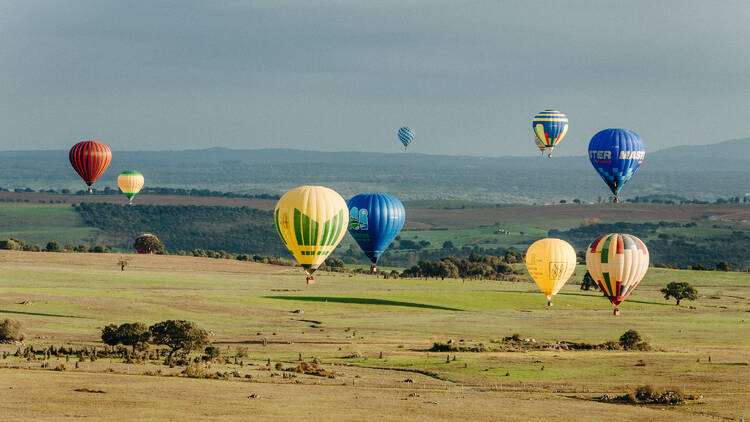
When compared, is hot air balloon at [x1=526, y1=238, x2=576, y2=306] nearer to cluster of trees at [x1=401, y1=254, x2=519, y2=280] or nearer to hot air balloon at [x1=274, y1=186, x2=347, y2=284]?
hot air balloon at [x1=274, y1=186, x2=347, y2=284]

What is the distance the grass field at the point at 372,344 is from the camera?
146 feet

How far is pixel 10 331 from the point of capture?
→ 60.4 m

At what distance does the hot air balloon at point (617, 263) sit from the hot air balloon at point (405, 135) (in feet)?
322

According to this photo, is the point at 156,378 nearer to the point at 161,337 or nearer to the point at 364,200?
the point at 161,337

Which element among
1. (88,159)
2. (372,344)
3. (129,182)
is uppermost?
(129,182)

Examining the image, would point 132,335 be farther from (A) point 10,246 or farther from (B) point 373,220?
(A) point 10,246

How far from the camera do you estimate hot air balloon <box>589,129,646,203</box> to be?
9662 cm

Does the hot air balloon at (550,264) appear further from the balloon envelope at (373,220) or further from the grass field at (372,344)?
the balloon envelope at (373,220)

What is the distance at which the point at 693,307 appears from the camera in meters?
103

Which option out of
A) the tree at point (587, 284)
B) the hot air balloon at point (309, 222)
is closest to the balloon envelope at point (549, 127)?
the tree at point (587, 284)

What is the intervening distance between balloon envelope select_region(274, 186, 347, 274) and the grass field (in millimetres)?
5830

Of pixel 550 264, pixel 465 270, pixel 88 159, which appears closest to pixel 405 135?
pixel 465 270

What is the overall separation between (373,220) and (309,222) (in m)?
15.0

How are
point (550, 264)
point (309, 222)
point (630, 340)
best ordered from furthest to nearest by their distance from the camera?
1. point (550, 264)
2. point (309, 222)
3. point (630, 340)
